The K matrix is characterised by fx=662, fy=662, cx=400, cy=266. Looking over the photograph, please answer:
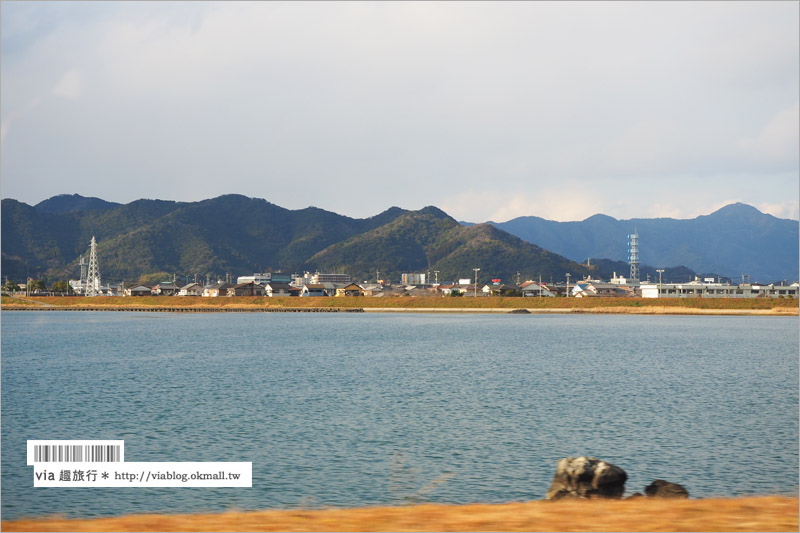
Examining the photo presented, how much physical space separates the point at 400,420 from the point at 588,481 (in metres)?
10.8

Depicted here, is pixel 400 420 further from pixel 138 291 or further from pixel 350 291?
pixel 138 291

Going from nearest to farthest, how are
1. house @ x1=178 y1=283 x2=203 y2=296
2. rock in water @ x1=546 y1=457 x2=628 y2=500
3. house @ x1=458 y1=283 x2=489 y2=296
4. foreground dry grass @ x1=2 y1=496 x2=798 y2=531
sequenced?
foreground dry grass @ x1=2 y1=496 x2=798 y2=531 < rock in water @ x1=546 y1=457 x2=628 y2=500 < house @ x1=458 y1=283 x2=489 y2=296 < house @ x1=178 y1=283 x2=203 y2=296

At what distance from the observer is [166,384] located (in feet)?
104

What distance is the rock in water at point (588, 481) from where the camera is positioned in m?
11.9

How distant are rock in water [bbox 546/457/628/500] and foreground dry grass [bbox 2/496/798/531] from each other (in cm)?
191

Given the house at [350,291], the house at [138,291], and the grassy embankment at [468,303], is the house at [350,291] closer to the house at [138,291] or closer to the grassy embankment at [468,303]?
the grassy embankment at [468,303]

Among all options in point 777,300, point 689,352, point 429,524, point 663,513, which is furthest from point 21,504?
point 777,300

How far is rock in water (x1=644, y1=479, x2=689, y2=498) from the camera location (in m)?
12.3

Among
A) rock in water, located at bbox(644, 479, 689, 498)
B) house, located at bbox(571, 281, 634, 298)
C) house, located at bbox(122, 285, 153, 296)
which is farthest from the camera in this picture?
house, located at bbox(122, 285, 153, 296)

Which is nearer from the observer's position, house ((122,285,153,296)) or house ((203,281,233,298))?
house ((203,281,233,298))

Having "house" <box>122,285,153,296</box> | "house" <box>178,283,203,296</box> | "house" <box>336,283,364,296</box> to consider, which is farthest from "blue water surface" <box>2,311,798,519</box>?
"house" <box>178,283,203,296</box>

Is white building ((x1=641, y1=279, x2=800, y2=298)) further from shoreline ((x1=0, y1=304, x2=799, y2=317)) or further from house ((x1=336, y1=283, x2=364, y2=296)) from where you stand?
house ((x1=336, y1=283, x2=364, y2=296))

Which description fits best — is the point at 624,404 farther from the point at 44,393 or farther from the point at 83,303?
the point at 83,303

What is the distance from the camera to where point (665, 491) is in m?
12.4
